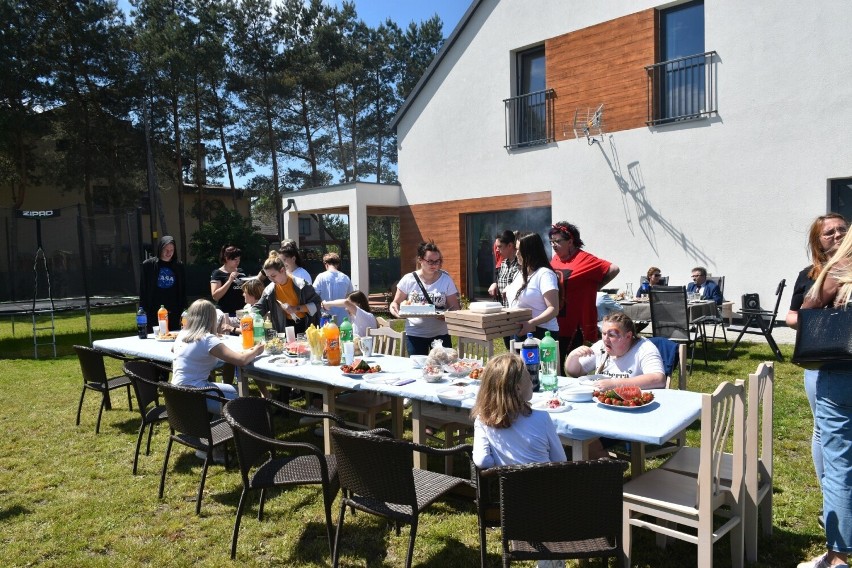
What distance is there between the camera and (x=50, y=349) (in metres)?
11.5

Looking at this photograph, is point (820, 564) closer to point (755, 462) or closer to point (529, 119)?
point (755, 462)

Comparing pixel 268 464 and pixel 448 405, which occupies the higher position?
pixel 448 405

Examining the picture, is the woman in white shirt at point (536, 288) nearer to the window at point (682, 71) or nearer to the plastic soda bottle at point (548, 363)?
the plastic soda bottle at point (548, 363)

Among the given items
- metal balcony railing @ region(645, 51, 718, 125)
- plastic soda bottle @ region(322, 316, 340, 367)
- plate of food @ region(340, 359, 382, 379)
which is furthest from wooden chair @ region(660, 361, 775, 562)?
metal balcony railing @ region(645, 51, 718, 125)

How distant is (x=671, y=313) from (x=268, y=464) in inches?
230

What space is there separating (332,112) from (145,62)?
8.71 m

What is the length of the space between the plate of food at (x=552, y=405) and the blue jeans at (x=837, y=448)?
3.79 ft

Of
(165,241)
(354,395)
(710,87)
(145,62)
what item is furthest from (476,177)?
(145,62)

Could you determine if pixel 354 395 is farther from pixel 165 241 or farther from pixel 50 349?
pixel 50 349

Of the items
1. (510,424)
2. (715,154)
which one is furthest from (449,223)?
(510,424)

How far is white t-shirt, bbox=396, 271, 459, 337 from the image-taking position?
18.2 ft

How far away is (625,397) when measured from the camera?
10.6 ft

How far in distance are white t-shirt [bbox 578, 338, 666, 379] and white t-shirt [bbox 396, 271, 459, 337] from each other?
1799 millimetres

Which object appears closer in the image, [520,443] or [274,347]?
[520,443]
